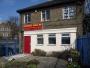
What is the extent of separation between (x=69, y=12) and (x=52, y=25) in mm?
2878

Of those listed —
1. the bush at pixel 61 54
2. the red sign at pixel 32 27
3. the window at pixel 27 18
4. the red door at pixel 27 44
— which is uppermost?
the window at pixel 27 18

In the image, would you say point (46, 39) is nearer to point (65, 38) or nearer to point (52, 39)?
point (52, 39)

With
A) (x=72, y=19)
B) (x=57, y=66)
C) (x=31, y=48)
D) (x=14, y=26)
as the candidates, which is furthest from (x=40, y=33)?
(x=14, y=26)

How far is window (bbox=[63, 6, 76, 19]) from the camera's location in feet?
92.9

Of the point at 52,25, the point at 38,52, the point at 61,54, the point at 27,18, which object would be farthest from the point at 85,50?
the point at 27,18

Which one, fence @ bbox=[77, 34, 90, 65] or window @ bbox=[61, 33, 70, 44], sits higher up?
window @ bbox=[61, 33, 70, 44]

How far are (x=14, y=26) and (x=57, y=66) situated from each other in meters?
66.0

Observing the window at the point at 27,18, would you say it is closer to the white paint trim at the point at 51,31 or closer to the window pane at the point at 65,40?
the white paint trim at the point at 51,31

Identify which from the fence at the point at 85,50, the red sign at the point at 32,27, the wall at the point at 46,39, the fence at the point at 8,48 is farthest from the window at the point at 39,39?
the fence at the point at 85,50

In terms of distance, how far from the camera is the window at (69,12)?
92.9ft

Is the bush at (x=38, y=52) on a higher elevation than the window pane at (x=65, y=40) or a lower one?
lower

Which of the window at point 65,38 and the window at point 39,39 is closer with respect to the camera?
the window at point 65,38

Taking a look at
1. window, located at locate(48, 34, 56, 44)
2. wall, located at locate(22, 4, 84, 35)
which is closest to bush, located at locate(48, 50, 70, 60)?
window, located at locate(48, 34, 56, 44)

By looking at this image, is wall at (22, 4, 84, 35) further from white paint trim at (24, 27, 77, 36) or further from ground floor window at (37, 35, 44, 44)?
ground floor window at (37, 35, 44, 44)
